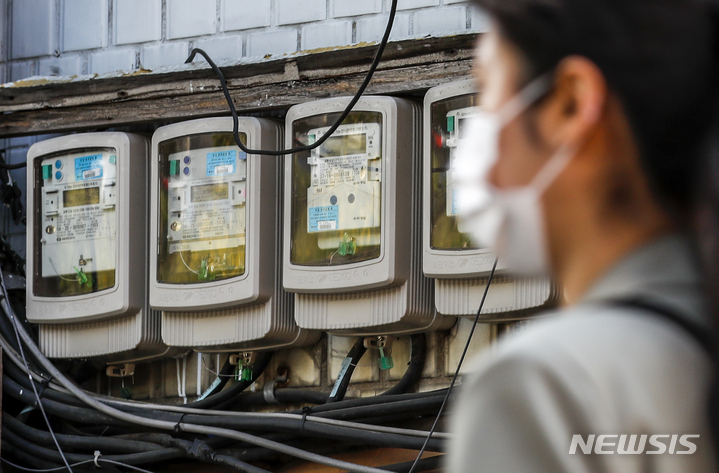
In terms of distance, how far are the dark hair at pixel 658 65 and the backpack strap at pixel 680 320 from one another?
0.07m

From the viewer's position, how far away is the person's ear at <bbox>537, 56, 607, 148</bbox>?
0.63 meters

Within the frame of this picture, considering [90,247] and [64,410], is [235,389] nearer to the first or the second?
[64,410]

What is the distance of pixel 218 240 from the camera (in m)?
3.19

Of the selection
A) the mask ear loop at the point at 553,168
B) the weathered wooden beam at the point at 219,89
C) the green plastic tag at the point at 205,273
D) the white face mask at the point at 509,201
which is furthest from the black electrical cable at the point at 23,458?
the mask ear loop at the point at 553,168

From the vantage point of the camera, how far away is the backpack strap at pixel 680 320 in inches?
23.1

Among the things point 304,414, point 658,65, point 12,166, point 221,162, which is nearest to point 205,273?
point 221,162

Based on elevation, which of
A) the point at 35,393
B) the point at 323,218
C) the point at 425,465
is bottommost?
the point at 425,465

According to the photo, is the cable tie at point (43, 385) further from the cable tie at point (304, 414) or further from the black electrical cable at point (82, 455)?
the cable tie at point (304, 414)

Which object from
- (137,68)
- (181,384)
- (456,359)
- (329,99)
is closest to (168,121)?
(137,68)

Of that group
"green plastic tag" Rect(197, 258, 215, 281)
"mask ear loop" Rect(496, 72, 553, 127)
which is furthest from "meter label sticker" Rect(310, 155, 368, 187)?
"mask ear loop" Rect(496, 72, 553, 127)

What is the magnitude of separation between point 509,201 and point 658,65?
144 millimetres

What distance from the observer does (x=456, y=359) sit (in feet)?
10.0

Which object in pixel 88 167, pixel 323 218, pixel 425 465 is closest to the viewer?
pixel 425 465

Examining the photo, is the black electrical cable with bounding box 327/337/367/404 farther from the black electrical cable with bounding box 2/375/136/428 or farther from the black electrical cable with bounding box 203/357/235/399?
the black electrical cable with bounding box 2/375/136/428
